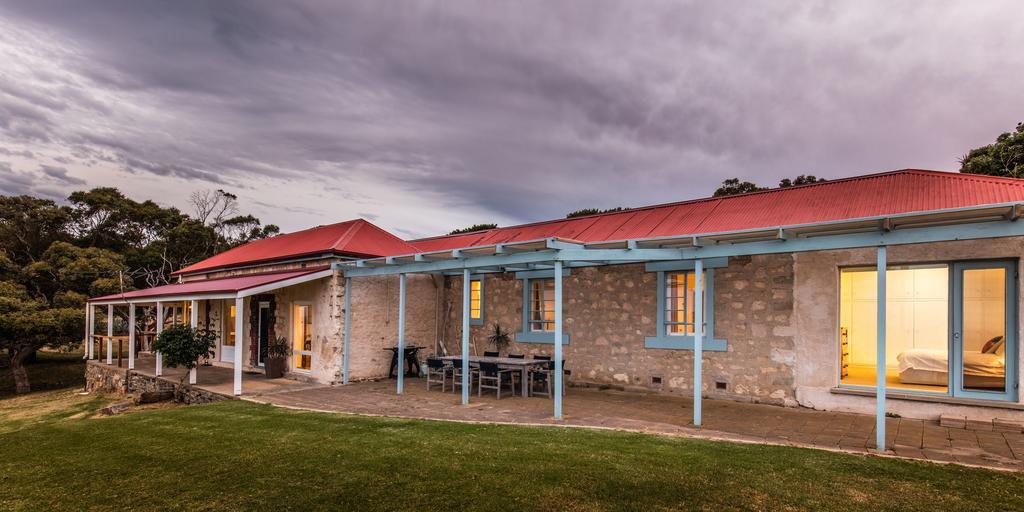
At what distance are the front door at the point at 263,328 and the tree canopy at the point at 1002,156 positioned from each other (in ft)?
66.5

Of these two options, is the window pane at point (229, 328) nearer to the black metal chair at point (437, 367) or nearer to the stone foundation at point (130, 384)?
the stone foundation at point (130, 384)

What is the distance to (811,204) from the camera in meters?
9.56

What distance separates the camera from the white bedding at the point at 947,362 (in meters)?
7.49

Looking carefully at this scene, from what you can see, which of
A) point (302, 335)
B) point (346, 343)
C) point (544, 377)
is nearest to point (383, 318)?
point (346, 343)

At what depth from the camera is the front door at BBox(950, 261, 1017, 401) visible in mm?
7344

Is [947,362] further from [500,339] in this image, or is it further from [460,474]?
[500,339]

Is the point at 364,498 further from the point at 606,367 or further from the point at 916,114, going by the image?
the point at 916,114

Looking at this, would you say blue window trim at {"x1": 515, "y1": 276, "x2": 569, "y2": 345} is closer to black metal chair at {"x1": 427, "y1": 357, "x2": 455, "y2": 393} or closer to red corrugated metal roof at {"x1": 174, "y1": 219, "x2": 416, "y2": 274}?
black metal chair at {"x1": 427, "y1": 357, "x2": 455, "y2": 393}

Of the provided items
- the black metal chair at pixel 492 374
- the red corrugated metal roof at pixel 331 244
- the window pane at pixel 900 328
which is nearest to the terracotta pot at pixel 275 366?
the red corrugated metal roof at pixel 331 244

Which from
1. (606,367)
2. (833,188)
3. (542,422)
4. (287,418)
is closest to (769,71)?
(833,188)

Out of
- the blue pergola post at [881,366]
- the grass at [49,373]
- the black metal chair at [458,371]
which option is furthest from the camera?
the grass at [49,373]

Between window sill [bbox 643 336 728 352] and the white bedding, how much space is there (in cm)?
308

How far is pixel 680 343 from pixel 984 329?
4410mm

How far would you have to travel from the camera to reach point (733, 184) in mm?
26328
